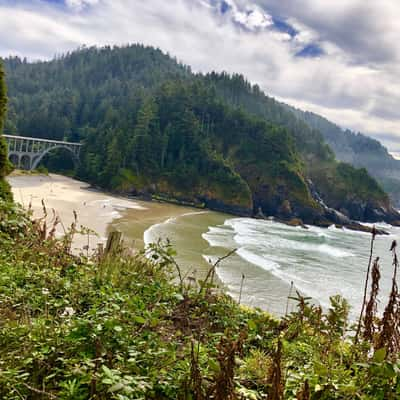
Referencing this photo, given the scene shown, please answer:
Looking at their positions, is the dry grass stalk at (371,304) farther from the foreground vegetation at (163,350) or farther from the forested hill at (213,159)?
the forested hill at (213,159)

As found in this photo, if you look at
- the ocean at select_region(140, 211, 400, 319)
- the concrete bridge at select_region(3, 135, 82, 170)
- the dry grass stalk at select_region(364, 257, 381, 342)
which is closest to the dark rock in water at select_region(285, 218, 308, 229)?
the ocean at select_region(140, 211, 400, 319)

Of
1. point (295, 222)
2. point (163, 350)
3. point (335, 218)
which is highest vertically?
point (163, 350)

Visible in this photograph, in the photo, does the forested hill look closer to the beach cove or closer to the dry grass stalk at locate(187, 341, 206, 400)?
the beach cove

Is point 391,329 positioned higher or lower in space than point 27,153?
lower

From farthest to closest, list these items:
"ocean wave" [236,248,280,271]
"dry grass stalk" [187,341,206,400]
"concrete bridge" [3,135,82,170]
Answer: "concrete bridge" [3,135,82,170] < "ocean wave" [236,248,280,271] < "dry grass stalk" [187,341,206,400]

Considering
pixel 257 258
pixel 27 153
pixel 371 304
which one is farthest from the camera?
pixel 27 153

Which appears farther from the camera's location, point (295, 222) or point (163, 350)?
point (295, 222)

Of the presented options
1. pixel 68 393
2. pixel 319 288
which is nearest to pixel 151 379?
pixel 68 393

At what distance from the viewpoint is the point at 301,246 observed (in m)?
34.4

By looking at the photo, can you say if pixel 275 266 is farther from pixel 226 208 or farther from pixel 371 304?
pixel 226 208

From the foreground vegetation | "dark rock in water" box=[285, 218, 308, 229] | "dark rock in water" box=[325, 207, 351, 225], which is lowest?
"dark rock in water" box=[285, 218, 308, 229]

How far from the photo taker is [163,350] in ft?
9.27

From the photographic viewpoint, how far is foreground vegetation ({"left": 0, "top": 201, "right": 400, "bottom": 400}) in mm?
2350

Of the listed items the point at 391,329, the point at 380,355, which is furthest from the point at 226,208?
the point at 380,355
